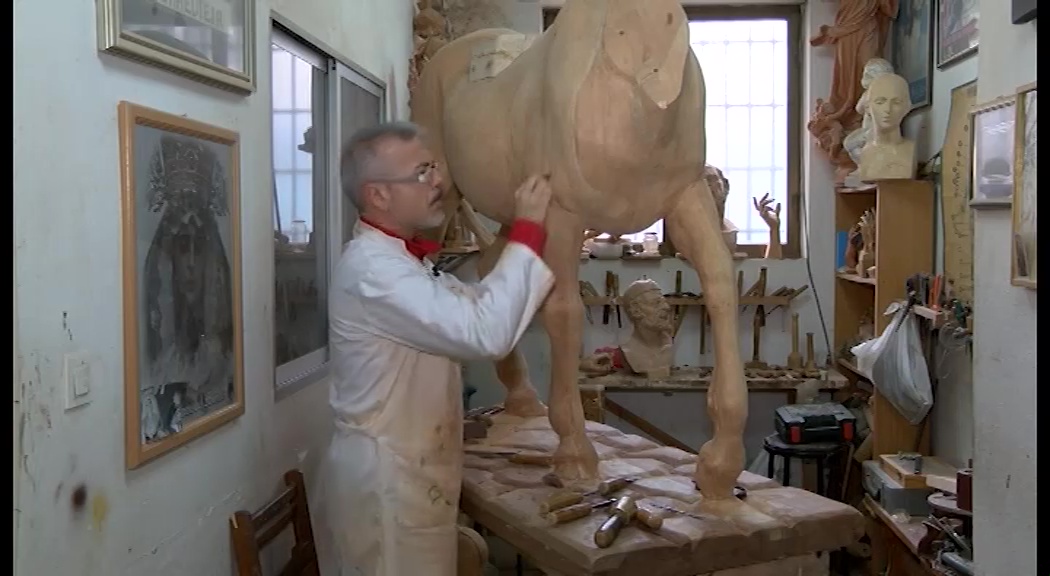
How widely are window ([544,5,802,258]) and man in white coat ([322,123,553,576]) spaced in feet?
10.6

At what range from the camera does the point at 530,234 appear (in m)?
1.96

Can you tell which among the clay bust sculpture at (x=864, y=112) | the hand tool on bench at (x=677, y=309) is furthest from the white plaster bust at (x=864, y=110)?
the hand tool on bench at (x=677, y=309)

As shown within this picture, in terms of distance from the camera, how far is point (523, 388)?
3.34 m

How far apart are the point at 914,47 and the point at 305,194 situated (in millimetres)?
2788

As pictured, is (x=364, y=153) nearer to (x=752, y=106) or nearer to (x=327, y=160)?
(x=327, y=160)

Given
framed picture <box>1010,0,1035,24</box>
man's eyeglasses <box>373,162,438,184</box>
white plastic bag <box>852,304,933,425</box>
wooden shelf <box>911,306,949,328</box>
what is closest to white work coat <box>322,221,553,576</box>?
man's eyeglasses <box>373,162,438,184</box>

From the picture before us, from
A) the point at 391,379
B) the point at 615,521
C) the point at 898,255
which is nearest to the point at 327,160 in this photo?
the point at 391,379

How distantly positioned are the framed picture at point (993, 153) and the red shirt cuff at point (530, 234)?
787 millimetres

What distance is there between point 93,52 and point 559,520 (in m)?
1.29

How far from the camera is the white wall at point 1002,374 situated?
1.51 m

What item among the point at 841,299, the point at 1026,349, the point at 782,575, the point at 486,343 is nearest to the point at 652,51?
the point at 486,343

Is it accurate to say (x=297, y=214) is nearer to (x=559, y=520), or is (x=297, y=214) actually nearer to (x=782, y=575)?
(x=559, y=520)

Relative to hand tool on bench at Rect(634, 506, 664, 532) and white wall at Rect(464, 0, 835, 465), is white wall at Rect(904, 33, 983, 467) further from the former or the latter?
hand tool on bench at Rect(634, 506, 664, 532)

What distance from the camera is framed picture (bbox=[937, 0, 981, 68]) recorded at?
12.1 feet
